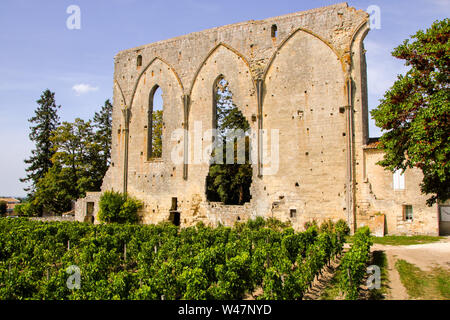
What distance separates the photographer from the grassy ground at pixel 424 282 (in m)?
8.92

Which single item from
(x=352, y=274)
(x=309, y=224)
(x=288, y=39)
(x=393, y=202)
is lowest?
(x=352, y=274)

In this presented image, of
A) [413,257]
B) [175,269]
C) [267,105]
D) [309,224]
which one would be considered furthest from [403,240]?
[175,269]

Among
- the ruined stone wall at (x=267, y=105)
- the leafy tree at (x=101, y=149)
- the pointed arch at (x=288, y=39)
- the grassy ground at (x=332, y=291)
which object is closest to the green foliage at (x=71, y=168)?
the leafy tree at (x=101, y=149)

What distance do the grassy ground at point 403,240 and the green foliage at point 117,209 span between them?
12.9m

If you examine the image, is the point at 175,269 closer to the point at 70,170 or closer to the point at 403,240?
the point at 403,240

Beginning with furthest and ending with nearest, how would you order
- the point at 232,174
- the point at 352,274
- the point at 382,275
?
the point at 232,174
the point at 382,275
the point at 352,274

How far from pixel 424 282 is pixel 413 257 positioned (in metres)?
2.26

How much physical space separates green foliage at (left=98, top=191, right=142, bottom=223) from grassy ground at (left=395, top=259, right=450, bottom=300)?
15.8 metres

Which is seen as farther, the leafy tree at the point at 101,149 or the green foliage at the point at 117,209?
the leafy tree at the point at 101,149

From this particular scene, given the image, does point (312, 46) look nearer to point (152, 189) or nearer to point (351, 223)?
point (351, 223)

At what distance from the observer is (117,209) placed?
22422 millimetres

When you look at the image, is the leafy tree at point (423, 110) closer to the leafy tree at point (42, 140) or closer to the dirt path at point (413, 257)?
the dirt path at point (413, 257)

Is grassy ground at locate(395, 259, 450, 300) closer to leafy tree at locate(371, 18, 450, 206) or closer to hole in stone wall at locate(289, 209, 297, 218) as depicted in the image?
leafy tree at locate(371, 18, 450, 206)

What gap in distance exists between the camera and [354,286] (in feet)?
28.3
